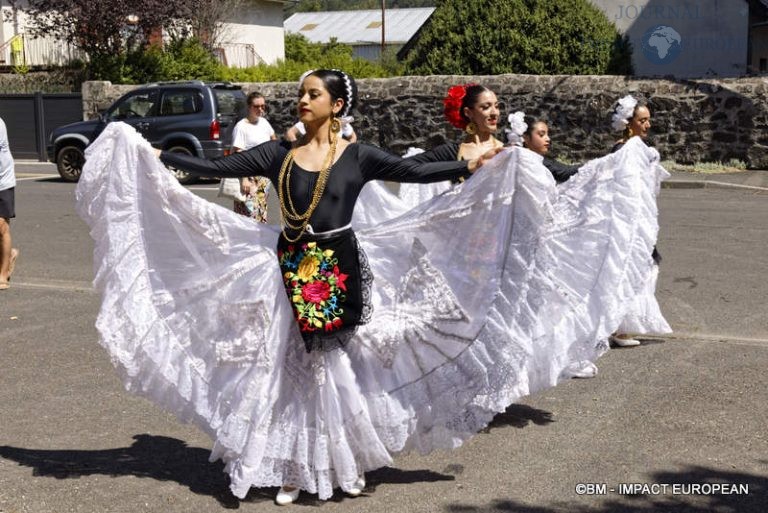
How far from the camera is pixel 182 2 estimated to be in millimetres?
30766

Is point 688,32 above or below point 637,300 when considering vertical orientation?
above

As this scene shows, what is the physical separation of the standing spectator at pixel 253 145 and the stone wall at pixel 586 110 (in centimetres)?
1240

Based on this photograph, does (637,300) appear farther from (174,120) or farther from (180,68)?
(180,68)

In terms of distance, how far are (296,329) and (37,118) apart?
85.7 feet

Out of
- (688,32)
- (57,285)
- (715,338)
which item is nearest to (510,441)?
(715,338)

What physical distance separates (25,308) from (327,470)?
509cm

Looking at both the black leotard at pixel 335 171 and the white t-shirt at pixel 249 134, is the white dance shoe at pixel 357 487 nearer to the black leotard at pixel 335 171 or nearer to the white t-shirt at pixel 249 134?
the black leotard at pixel 335 171

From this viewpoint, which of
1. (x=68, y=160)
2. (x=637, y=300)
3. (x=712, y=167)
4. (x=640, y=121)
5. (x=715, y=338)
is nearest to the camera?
(x=637, y=300)

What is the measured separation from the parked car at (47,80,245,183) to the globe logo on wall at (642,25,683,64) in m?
15.8

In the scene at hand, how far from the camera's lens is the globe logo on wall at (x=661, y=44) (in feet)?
107

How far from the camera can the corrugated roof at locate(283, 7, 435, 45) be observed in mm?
83125

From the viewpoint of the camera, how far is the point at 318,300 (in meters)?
4.96

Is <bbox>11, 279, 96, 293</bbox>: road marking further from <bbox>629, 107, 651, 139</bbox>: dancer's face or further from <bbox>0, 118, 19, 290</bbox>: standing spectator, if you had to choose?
<bbox>629, 107, 651, 139</bbox>: dancer's face

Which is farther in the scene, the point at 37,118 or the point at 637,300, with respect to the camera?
the point at 37,118
